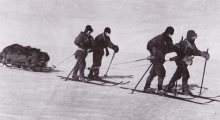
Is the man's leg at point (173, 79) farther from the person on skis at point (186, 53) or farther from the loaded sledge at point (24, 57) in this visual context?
the loaded sledge at point (24, 57)

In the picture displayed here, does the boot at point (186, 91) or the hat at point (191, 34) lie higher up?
the hat at point (191, 34)

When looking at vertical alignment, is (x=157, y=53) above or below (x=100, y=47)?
below

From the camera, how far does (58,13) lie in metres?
7.57

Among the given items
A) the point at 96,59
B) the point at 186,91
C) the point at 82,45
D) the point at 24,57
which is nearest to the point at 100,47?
the point at 96,59

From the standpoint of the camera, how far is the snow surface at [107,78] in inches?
208

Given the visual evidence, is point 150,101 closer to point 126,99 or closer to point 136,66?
point 126,99

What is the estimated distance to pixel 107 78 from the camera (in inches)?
328

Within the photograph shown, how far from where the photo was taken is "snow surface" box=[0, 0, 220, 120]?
5.29m

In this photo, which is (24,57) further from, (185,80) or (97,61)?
(185,80)

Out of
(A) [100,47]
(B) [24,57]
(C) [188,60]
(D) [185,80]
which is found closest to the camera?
(C) [188,60]

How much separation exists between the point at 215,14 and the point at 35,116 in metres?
4.45

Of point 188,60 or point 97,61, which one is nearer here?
point 188,60

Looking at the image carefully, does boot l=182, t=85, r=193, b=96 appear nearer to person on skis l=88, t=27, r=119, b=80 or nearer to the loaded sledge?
person on skis l=88, t=27, r=119, b=80

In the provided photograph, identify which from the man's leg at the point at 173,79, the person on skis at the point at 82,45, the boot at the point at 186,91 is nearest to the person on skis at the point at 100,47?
the person on skis at the point at 82,45
